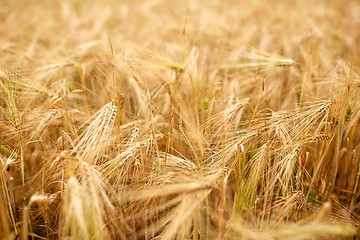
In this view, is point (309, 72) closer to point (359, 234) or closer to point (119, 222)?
point (359, 234)

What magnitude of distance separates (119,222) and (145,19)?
9.17 ft

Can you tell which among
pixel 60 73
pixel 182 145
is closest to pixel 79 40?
pixel 60 73

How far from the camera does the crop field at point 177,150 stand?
816 mm

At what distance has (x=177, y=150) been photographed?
118 cm

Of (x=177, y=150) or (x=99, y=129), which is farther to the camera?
(x=177, y=150)

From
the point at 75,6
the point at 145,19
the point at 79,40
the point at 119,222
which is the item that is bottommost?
the point at 119,222

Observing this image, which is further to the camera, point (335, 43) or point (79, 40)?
point (335, 43)

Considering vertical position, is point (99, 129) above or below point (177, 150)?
above

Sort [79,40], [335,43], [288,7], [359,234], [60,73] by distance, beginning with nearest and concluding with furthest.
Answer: [359,234]
[60,73]
[79,40]
[335,43]
[288,7]

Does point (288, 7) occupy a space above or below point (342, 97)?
above

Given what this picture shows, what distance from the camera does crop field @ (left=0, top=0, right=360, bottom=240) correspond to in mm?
816

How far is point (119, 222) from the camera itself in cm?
99

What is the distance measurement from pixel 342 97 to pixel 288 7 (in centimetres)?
356

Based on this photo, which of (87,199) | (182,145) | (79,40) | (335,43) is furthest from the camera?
(335,43)
